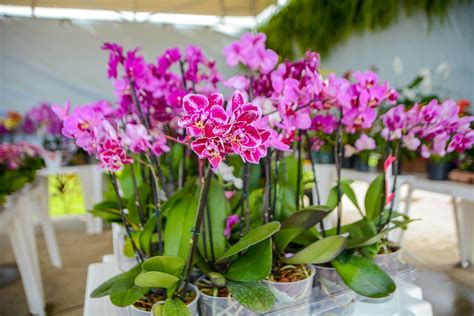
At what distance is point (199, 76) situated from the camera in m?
0.73

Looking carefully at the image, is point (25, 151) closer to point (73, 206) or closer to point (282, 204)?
point (282, 204)

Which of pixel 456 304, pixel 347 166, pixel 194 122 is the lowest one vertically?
pixel 456 304

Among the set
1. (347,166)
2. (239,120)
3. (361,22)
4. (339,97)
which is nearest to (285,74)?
(339,97)

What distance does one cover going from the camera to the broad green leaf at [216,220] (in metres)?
0.64

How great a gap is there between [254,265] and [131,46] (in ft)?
15.0

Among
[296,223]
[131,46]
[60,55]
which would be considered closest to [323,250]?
[296,223]

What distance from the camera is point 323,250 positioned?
22.0 inches

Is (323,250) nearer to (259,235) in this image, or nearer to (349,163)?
(259,235)

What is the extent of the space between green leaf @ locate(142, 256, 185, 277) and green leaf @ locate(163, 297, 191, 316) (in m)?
0.04

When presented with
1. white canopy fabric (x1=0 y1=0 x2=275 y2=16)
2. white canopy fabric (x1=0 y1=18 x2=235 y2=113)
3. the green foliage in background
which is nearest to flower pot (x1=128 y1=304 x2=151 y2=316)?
the green foliage in background

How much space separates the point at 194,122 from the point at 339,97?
29 centimetres

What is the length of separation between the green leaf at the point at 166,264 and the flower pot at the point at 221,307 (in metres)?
0.06

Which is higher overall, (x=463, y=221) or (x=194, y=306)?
A: (x=194, y=306)

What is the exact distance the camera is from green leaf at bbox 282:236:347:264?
0.54m
